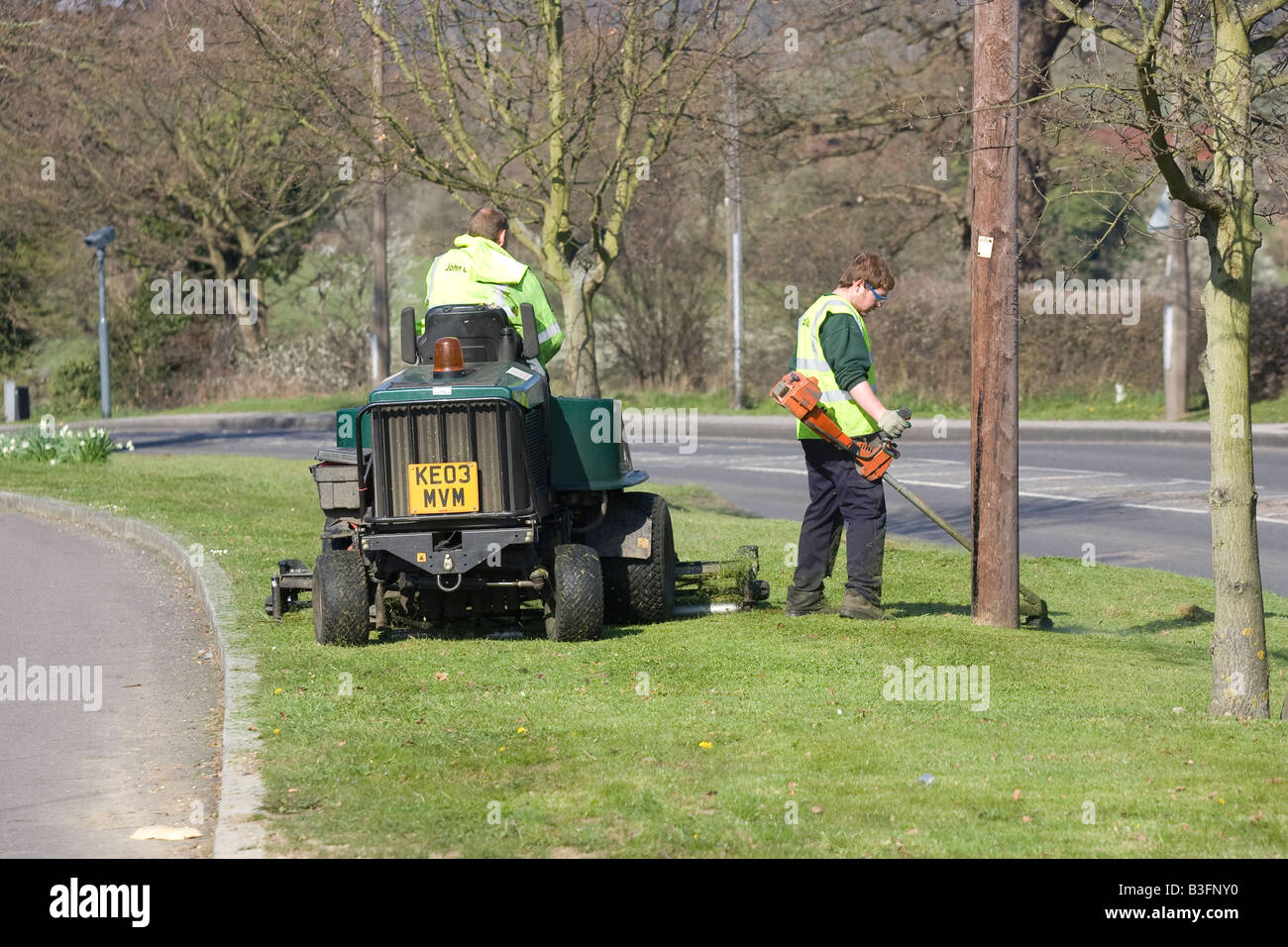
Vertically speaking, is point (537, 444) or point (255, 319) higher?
point (255, 319)

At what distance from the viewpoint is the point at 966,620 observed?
9594 millimetres

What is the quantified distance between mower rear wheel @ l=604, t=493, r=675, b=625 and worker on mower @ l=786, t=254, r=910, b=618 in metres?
0.82

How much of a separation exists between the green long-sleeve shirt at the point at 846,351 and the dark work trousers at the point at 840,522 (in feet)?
1.33

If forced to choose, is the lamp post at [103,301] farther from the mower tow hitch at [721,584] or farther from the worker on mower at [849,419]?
the worker on mower at [849,419]

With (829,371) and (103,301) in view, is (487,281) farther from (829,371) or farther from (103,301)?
(103,301)

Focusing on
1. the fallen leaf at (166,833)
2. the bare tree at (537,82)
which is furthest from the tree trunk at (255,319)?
the fallen leaf at (166,833)

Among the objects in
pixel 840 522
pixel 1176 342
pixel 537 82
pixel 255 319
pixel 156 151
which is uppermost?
pixel 156 151

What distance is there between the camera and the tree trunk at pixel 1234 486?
6.96m

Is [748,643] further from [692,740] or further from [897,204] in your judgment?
[897,204]

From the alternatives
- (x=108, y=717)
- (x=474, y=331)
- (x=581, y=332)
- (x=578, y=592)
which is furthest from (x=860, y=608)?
(x=581, y=332)

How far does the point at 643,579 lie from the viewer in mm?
9172

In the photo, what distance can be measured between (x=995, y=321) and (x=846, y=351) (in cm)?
86

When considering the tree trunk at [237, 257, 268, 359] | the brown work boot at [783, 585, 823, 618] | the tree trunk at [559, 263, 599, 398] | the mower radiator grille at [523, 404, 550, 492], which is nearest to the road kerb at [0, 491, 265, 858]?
the mower radiator grille at [523, 404, 550, 492]
